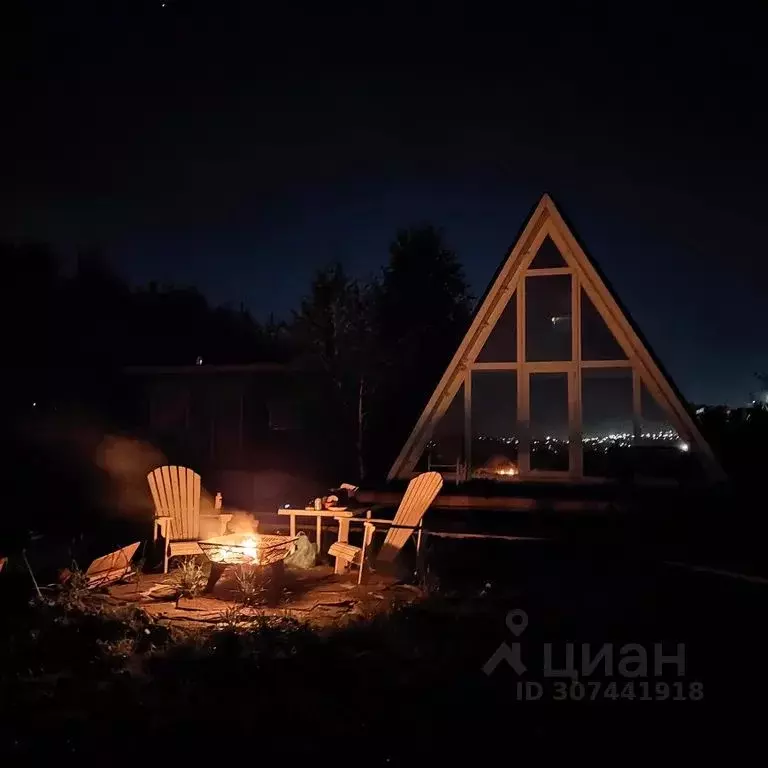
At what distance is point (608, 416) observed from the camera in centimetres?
904

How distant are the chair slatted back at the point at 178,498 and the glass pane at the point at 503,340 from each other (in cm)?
373

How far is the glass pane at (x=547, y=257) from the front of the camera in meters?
8.99

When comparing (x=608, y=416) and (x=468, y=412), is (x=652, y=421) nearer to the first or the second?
(x=608, y=416)

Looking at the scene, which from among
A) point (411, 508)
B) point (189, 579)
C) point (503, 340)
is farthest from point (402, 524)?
point (503, 340)

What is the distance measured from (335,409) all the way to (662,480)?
7.98 meters

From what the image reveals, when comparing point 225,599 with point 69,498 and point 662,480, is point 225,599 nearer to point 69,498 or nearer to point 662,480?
point 662,480

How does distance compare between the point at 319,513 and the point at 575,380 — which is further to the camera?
the point at 575,380

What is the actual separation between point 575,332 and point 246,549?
4537mm

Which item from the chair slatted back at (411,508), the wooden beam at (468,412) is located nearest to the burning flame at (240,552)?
the chair slatted back at (411,508)

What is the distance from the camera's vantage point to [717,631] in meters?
5.74

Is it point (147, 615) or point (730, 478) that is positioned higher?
point (730, 478)

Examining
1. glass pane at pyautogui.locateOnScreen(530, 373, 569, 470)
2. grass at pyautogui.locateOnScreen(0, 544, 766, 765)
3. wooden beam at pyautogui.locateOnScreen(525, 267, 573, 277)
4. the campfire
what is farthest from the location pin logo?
wooden beam at pyautogui.locateOnScreen(525, 267, 573, 277)

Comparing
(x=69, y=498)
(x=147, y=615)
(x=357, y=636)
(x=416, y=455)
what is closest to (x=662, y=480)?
(x=416, y=455)

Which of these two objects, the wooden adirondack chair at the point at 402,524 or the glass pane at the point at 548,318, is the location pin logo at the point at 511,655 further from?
the glass pane at the point at 548,318
